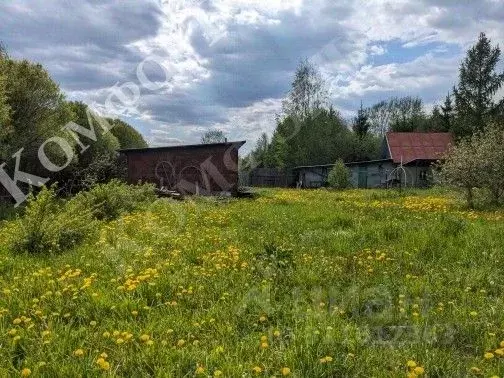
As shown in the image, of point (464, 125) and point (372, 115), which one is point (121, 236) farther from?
point (372, 115)

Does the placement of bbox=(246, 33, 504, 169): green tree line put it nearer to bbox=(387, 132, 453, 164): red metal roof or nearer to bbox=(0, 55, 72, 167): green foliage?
bbox=(387, 132, 453, 164): red metal roof

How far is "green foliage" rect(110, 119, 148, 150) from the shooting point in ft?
204

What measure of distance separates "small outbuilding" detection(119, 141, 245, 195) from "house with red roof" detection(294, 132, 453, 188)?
24.1 m

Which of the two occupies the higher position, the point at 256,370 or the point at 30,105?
the point at 30,105

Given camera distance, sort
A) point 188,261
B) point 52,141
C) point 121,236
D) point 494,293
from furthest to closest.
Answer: point 52,141, point 121,236, point 188,261, point 494,293

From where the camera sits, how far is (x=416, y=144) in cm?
5466

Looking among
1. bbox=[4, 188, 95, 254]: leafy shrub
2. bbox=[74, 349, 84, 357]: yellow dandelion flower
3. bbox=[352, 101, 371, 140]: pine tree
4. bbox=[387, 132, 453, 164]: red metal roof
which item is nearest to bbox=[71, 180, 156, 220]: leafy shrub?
bbox=[4, 188, 95, 254]: leafy shrub

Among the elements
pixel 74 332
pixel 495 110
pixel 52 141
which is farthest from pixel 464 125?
pixel 74 332

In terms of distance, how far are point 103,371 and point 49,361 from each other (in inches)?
21.4

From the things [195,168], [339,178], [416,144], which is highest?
[416,144]

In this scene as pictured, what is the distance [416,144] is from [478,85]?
9.30 m

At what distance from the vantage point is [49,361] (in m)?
3.74

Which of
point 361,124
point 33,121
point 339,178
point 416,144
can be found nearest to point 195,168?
point 33,121

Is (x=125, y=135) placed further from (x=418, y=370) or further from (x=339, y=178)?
(x=418, y=370)
